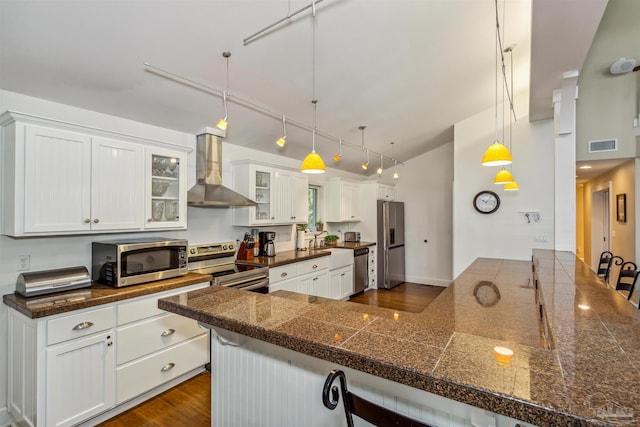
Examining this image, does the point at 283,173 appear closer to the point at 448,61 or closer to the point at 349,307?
the point at 448,61

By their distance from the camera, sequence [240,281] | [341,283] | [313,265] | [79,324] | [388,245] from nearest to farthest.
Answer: [79,324] < [240,281] < [313,265] < [341,283] < [388,245]

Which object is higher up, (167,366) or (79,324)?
(79,324)

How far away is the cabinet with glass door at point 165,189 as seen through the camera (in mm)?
2701

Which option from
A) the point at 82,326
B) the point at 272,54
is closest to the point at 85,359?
the point at 82,326

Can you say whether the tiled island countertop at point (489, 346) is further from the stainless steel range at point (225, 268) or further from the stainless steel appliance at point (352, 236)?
the stainless steel appliance at point (352, 236)

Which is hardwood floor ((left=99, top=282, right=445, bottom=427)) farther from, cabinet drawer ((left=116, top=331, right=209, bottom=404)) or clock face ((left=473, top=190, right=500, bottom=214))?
clock face ((left=473, top=190, right=500, bottom=214))

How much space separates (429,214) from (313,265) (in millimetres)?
3357

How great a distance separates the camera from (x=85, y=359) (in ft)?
6.86

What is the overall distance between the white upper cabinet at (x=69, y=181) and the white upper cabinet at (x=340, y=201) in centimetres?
349

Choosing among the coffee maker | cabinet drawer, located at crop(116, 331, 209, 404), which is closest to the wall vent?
the coffee maker

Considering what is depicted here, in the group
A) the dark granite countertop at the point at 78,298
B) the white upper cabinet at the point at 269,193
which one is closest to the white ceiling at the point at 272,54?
the white upper cabinet at the point at 269,193

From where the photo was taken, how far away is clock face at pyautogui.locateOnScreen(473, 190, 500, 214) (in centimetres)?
468

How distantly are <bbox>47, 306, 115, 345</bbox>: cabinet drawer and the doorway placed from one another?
26.0 feet

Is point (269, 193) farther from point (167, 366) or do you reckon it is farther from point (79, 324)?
point (79, 324)
